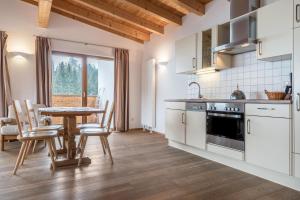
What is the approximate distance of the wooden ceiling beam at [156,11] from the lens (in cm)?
411

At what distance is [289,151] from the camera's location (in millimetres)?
2123

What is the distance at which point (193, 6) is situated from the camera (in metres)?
3.95

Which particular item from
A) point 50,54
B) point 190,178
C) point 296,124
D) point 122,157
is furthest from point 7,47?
point 296,124

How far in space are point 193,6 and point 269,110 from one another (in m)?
2.56

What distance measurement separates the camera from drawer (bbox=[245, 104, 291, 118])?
7.09 feet

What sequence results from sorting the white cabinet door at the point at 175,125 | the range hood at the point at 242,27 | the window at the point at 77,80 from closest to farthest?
the range hood at the point at 242,27, the white cabinet door at the point at 175,125, the window at the point at 77,80

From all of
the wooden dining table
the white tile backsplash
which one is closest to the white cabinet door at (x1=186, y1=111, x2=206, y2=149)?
the white tile backsplash

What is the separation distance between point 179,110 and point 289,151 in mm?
1879

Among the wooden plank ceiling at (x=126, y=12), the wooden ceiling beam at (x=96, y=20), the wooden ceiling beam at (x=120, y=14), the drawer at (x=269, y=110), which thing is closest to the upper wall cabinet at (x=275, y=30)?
the drawer at (x=269, y=110)

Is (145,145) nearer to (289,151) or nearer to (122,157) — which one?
(122,157)

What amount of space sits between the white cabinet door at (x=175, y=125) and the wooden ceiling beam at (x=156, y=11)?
2.05 metres

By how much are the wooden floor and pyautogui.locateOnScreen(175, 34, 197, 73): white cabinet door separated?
5.53 ft

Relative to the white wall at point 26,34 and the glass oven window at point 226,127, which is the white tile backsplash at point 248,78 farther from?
the white wall at point 26,34

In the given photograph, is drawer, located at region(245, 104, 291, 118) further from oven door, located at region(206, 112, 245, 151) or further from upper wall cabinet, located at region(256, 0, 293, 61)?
upper wall cabinet, located at region(256, 0, 293, 61)
